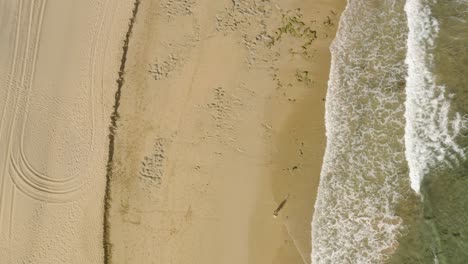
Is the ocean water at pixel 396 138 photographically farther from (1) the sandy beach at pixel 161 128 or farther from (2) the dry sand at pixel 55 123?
(2) the dry sand at pixel 55 123

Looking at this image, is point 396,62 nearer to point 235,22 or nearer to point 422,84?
point 422,84

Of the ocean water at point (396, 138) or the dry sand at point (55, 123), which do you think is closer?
the ocean water at point (396, 138)

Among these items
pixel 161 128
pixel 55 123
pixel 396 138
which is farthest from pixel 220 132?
pixel 396 138

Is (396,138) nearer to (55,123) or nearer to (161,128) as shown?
(161,128)

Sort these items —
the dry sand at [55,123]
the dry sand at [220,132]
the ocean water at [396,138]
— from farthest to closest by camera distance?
the dry sand at [55,123] → the dry sand at [220,132] → the ocean water at [396,138]

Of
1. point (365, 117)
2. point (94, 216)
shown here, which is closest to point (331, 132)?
point (365, 117)

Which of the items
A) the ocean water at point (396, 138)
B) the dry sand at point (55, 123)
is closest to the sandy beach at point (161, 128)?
the dry sand at point (55, 123)
